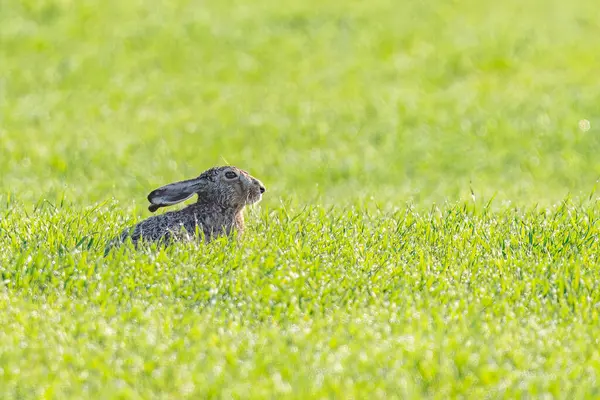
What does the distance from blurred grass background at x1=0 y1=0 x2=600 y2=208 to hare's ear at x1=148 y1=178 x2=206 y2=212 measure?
297cm

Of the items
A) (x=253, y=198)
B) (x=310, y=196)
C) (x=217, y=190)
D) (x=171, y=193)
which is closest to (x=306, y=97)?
(x=310, y=196)

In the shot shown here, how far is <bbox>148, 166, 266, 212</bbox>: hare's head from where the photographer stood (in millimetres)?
7879

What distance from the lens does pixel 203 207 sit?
8.07m

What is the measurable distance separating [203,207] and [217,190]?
0.18 m

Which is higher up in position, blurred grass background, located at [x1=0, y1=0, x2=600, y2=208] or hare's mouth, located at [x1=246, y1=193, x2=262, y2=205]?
blurred grass background, located at [x1=0, y1=0, x2=600, y2=208]

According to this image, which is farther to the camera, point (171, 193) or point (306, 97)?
point (306, 97)

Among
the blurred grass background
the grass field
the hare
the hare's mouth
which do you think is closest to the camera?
the grass field

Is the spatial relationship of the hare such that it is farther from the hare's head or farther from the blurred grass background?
the blurred grass background

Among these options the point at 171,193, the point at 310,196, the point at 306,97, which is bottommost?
the point at 171,193

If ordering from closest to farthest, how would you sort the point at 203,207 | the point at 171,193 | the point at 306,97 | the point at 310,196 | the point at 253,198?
the point at 171,193 < the point at 203,207 < the point at 253,198 < the point at 310,196 < the point at 306,97

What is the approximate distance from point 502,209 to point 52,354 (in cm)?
459

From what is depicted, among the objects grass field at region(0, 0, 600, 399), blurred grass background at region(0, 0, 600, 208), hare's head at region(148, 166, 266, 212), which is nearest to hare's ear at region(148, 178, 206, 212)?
hare's head at region(148, 166, 266, 212)

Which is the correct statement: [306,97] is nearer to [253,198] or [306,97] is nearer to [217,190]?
[253,198]

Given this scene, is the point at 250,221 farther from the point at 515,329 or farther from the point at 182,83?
the point at 182,83
